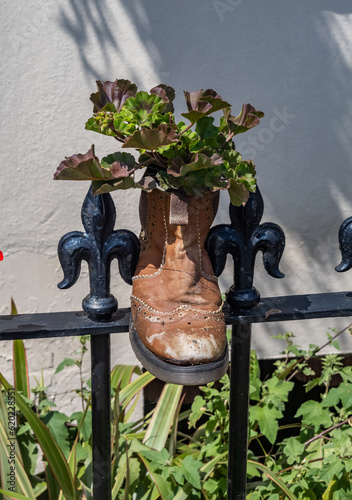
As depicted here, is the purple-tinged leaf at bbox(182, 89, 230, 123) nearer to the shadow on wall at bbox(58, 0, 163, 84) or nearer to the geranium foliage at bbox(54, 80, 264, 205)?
the geranium foliage at bbox(54, 80, 264, 205)

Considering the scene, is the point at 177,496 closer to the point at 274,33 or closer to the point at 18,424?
the point at 18,424

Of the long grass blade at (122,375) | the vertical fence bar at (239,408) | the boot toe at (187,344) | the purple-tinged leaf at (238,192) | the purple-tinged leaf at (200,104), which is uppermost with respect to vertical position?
the purple-tinged leaf at (200,104)

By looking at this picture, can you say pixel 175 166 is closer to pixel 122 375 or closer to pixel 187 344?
pixel 187 344

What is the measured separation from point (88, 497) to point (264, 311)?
3.99 feet

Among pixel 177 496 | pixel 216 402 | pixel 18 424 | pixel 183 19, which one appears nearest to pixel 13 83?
pixel 183 19

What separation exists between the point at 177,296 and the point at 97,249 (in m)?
0.19

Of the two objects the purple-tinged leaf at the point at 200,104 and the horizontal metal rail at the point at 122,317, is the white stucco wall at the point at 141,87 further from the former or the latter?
the purple-tinged leaf at the point at 200,104

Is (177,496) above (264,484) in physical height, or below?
above

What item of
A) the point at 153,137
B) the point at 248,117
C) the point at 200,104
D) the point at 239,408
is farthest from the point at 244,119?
the point at 239,408

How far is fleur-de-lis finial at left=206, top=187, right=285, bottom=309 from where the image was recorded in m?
1.16

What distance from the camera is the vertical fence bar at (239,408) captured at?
124 cm

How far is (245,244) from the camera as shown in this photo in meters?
1.18

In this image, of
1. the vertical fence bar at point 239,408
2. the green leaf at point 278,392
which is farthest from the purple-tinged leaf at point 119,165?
the green leaf at point 278,392

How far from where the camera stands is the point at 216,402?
83.1 inches
